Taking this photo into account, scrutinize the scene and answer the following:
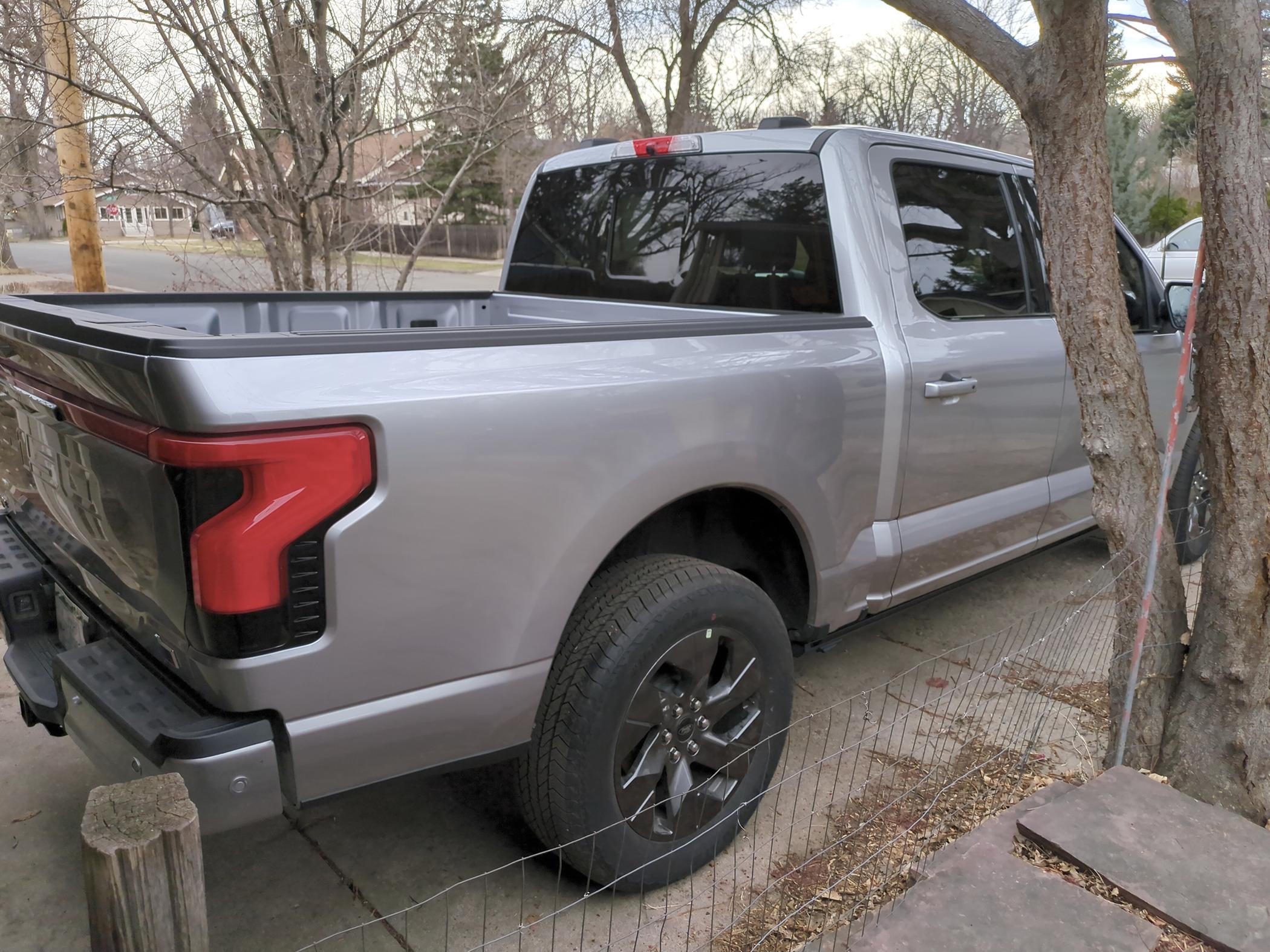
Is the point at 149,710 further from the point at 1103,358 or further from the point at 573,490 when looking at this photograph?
the point at 1103,358

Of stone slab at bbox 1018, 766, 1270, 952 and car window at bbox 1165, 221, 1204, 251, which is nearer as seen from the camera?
stone slab at bbox 1018, 766, 1270, 952

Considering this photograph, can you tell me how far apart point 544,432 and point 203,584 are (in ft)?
2.44

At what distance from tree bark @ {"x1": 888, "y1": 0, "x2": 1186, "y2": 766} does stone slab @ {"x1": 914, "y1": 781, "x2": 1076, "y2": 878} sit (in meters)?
0.48

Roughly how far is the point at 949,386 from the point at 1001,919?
1.68 meters

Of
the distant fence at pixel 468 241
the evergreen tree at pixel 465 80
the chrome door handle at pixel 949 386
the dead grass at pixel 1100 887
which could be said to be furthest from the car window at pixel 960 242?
the distant fence at pixel 468 241

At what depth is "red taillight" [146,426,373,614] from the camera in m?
1.82

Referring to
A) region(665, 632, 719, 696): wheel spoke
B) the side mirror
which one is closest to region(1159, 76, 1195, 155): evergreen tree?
the side mirror

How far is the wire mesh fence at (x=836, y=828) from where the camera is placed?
2.58 meters

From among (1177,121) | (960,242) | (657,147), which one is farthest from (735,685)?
(1177,121)

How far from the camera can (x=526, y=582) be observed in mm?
2238

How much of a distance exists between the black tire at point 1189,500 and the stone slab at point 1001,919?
313 cm

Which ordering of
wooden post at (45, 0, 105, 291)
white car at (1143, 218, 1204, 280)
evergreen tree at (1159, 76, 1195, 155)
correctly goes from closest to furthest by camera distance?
1. wooden post at (45, 0, 105, 291)
2. white car at (1143, 218, 1204, 280)
3. evergreen tree at (1159, 76, 1195, 155)

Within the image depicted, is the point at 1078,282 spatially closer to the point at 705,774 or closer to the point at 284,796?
the point at 705,774

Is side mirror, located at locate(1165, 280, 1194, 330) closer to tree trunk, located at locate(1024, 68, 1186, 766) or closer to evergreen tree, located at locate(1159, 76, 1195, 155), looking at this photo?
tree trunk, located at locate(1024, 68, 1186, 766)
